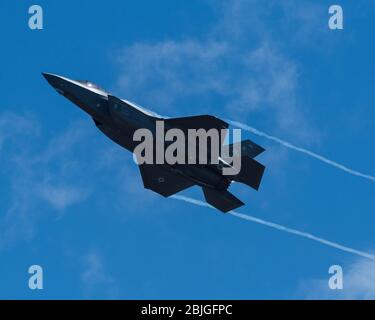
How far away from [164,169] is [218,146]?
4.33 m

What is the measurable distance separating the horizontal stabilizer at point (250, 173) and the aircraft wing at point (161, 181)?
13.7 feet

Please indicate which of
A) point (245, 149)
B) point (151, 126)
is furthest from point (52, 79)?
point (245, 149)

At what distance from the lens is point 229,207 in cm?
5406

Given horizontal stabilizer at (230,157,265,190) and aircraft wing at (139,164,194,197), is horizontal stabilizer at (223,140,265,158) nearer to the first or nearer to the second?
horizontal stabilizer at (230,157,265,190)

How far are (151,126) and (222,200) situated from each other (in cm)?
752

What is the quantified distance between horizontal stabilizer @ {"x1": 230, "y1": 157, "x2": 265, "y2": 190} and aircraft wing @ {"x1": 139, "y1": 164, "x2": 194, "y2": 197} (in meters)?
4.18

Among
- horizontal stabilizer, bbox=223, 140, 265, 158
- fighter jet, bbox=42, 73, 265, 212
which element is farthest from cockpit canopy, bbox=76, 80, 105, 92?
horizontal stabilizer, bbox=223, 140, 265, 158

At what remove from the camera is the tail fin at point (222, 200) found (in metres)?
53.3

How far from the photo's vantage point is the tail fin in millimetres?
53281
